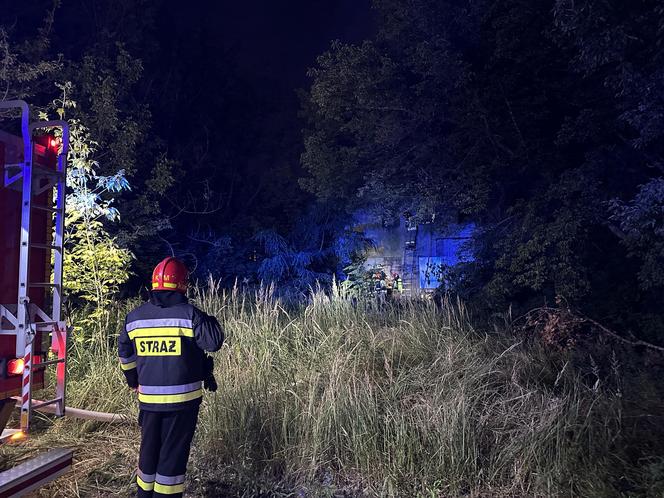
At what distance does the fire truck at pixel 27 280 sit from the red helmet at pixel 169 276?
89 cm

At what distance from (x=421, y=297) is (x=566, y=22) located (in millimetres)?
4436

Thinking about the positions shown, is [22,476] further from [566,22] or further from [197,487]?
[566,22]

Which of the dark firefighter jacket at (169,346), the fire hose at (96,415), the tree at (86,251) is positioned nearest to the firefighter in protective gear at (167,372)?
the dark firefighter jacket at (169,346)

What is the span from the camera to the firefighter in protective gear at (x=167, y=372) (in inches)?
132

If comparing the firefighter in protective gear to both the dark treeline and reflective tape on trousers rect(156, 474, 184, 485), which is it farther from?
the dark treeline

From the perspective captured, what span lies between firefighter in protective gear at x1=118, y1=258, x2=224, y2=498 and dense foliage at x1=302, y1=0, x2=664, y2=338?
575cm

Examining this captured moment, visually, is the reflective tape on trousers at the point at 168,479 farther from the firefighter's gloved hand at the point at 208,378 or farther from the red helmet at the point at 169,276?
the red helmet at the point at 169,276

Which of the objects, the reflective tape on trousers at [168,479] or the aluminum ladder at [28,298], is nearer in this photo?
the reflective tape on trousers at [168,479]

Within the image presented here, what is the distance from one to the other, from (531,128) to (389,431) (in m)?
7.13

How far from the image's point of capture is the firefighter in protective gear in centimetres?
334

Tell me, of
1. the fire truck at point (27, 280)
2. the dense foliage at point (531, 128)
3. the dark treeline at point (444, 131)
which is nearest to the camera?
the fire truck at point (27, 280)

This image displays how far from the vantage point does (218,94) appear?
18438 millimetres

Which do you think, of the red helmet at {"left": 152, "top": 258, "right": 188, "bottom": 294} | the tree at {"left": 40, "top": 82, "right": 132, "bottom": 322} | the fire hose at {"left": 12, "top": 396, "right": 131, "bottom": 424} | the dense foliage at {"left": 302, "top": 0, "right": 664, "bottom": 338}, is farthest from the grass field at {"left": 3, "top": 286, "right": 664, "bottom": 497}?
the dense foliage at {"left": 302, "top": 0, "right": 664, "bottom": 338}

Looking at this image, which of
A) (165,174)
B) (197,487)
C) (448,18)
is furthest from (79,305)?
(448,18)
